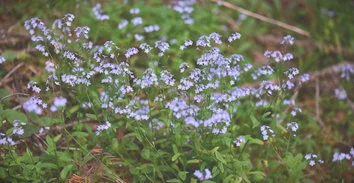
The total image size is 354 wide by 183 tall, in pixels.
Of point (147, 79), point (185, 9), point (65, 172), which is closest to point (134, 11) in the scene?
point (185, 9)

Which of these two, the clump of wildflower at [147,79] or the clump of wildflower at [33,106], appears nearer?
the clump of wildflower at [33,106]

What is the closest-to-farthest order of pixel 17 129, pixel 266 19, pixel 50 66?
pixel 17 129 → pixel 50 66 → pixel 266 19

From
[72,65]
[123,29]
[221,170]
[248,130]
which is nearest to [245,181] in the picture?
[221,170]

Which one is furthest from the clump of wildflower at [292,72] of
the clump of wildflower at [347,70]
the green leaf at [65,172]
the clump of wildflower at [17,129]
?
the clump of wildflower at [17,129]

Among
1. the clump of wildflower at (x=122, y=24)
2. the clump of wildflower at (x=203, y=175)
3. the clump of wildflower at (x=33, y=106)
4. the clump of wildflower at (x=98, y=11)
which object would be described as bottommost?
the clump of wildflower at (x=203, y=175)

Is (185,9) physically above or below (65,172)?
above

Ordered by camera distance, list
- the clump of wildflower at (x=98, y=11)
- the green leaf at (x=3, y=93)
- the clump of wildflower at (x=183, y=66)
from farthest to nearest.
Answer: the clump of wildflower at (x=98, y=11), the green leaf at (x=3, y=93), the clump of wildflower at (x=183, y=66)

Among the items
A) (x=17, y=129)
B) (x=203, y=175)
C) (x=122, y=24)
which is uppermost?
(x=122, y=24)

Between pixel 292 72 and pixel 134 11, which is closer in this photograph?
pixel 292 72

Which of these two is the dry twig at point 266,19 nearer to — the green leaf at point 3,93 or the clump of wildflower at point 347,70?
the clump of wildflower at point 347,70

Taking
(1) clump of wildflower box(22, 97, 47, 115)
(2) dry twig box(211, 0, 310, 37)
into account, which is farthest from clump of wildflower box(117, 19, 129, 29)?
(1) clump of wildflower box(22, 97, 47, 115)

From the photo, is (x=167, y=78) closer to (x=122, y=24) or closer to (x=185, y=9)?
(x=122, y=24)

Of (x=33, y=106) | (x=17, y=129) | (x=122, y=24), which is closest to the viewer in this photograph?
(x=33, y=106)

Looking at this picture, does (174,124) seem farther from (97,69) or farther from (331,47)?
(331,47)
